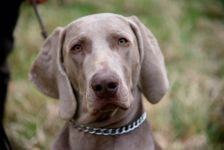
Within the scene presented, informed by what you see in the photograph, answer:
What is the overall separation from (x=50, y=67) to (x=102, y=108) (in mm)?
582

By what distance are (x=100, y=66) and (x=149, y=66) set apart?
495 mm

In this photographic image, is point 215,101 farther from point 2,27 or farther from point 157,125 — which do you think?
point 2,27

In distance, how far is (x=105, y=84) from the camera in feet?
15.2

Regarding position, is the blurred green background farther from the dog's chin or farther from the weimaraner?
the dog's chin

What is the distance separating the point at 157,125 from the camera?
26.9 ft

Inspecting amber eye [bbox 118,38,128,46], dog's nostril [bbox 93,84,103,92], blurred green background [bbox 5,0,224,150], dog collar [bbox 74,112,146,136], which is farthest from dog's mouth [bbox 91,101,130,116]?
blurred green background [bbox 5,0,224,150]

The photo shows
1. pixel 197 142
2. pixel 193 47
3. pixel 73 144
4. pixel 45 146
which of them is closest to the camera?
pixel 73 144

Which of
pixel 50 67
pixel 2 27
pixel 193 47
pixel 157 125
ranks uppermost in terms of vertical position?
pixel 50 67

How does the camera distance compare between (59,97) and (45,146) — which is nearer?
(59,97)

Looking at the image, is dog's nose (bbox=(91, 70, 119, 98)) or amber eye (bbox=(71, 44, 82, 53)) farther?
amber eye (bbox=(71, 44, 82, 53))

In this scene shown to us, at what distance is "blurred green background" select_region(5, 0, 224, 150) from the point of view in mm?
7543

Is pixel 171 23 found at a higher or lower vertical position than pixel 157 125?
lower

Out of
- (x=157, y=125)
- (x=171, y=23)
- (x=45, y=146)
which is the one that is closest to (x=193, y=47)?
(x=171, y=23)

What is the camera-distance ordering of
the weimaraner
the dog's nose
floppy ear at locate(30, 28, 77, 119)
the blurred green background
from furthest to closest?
1. the blurred green background
2. floppy ear at locate(30, 28, 77, 119)
3. the weimaraner
4. the dog's nose
